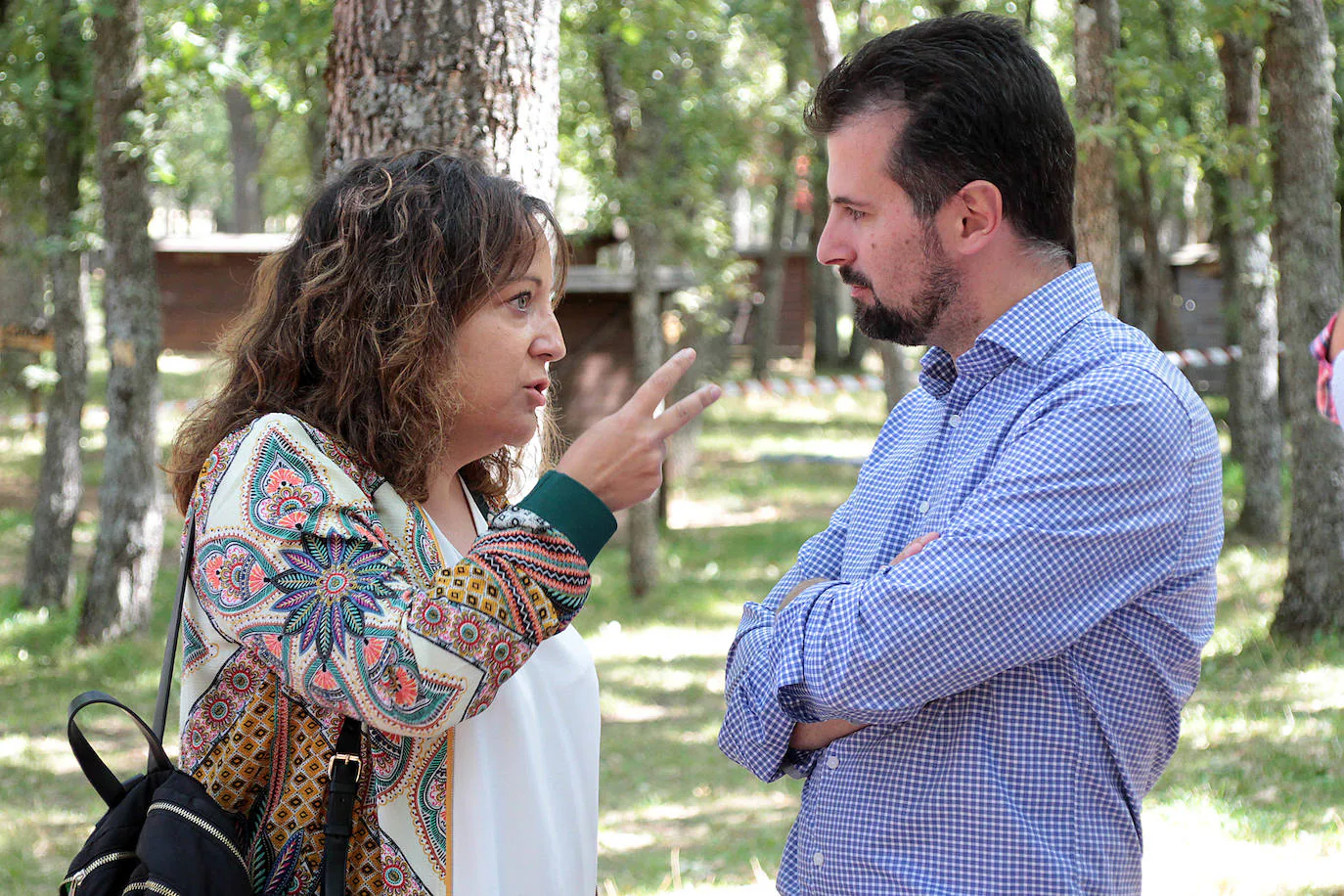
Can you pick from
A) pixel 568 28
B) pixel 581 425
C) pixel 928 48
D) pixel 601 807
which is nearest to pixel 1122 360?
pixel 928 48

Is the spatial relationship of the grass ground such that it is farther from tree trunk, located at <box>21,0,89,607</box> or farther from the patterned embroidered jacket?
the patterned embroidered jacket

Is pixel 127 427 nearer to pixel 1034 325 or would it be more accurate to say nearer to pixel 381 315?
pixel 381 315

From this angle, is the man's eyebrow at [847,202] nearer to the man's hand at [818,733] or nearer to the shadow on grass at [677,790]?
the man's hand at [818,733]

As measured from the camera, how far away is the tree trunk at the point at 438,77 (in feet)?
9.99

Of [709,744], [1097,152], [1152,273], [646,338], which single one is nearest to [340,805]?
[1097,152]

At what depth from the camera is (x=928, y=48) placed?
6.46 ft

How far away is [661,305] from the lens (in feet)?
40.3

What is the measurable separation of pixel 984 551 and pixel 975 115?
0.69 meters

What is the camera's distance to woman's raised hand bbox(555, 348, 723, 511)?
1.69 m

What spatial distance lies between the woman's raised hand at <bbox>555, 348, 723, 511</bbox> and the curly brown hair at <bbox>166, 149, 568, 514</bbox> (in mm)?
282

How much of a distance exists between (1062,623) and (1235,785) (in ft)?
13.6

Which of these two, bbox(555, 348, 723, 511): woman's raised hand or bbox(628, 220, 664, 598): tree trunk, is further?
bbox(628, 220, 664, 598): tree trunk

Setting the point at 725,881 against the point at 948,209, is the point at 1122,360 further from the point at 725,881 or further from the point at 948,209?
the point at 725,881

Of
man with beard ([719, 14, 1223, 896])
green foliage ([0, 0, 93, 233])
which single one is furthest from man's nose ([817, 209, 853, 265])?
green foliage ([0, 0, 93, 233])
